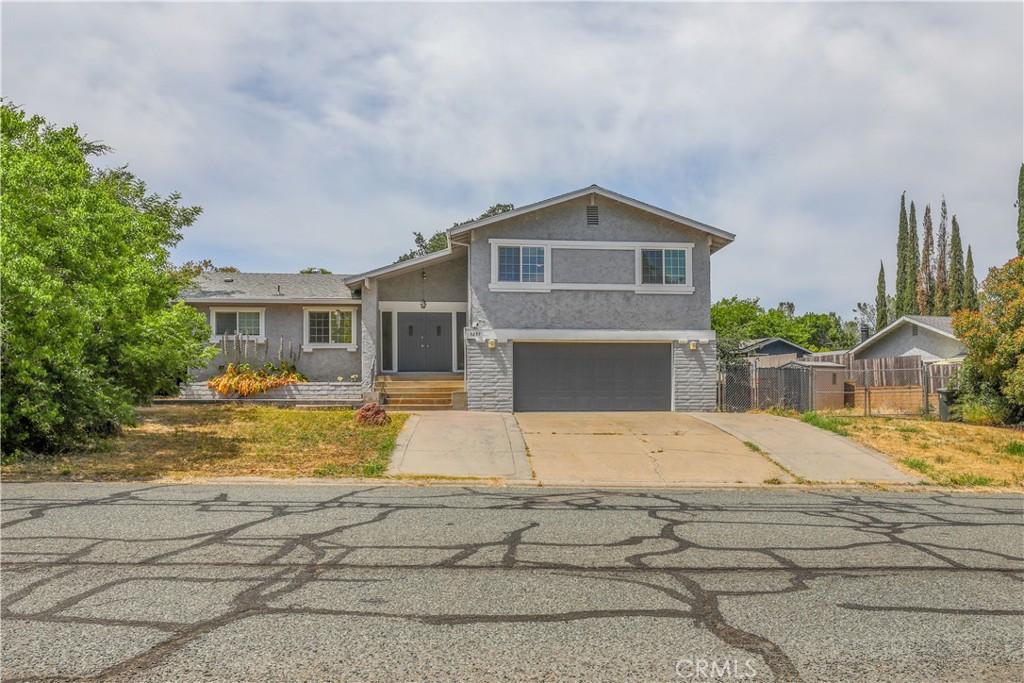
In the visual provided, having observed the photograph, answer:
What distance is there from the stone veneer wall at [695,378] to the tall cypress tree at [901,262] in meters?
38.2

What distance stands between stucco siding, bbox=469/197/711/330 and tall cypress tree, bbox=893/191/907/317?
38.5 m

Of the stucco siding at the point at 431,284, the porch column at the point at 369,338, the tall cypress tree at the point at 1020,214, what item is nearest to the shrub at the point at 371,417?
the porch column at the point at 369,338

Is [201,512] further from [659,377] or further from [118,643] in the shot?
[659,377]

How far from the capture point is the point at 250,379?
71.5 feet

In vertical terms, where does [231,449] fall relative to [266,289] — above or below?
below

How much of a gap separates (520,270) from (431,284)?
3842mm

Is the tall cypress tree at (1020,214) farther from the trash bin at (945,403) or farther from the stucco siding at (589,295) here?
the stucco siding at (589,295)

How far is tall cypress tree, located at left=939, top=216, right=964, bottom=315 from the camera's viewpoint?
49.0 metres

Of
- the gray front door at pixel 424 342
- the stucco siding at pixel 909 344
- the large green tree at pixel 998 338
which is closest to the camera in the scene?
the large green tree at pixel 998 338

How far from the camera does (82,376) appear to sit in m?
12.3

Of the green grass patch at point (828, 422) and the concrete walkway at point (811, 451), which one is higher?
the green grass patch at point (828, 422)

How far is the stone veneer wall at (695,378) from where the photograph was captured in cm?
2086

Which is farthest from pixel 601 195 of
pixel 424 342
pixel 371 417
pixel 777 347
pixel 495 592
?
pixel 777 347

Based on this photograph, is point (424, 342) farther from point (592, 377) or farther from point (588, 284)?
point (588, 284)
